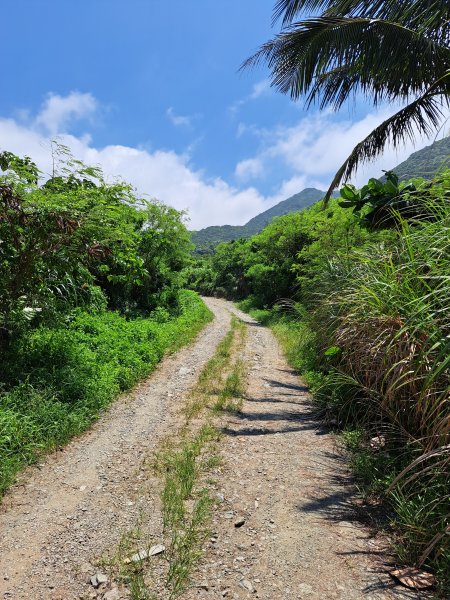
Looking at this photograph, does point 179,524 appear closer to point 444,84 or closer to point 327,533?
point 327,533

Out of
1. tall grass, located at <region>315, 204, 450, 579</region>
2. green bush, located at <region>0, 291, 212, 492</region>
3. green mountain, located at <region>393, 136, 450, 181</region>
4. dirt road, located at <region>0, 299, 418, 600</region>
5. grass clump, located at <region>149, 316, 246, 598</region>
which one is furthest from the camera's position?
green bush, located at <region>0, 291, 212, 492</region>

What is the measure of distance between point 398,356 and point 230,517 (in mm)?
2296

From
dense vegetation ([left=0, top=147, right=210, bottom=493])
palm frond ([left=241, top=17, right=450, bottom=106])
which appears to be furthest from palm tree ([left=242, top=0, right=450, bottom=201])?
dense vegetation ([left=0, top=147, right=210, bottom=493])

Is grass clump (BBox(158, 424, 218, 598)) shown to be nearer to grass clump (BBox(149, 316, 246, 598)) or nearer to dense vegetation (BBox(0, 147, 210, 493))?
grass clump (BBox(149, 316, 246, 598))

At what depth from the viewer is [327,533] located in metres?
3.09

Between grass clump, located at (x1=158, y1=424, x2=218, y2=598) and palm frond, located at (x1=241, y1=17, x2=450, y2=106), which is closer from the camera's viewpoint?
grass clump, located at (x1=158, y1=424, x2=218, y2=598)

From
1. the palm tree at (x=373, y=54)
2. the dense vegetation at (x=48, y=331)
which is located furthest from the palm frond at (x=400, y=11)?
the dense vegetation at (x=48, y=331)

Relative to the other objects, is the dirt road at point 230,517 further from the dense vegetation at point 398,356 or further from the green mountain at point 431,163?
the green mountain at point 431,163

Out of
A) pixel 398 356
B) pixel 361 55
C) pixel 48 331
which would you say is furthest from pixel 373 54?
pixel 48 331

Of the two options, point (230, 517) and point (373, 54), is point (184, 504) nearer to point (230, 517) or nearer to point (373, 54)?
point (230, 517)

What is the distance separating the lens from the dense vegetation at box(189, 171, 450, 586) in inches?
110

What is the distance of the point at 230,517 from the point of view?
3.37 metres

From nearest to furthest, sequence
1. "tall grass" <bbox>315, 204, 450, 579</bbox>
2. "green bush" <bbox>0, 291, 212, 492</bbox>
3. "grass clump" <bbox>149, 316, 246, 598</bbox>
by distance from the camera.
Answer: "tall grass" <bbox>315, 204, 450, 579</bbox>
"grass clump" <bbox>149, 316, 246, 598</bbox>
"green bush" <bbox>0, 291, 212, 492</bbox>

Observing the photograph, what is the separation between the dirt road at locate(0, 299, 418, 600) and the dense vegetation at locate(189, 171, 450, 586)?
0.38 metres
